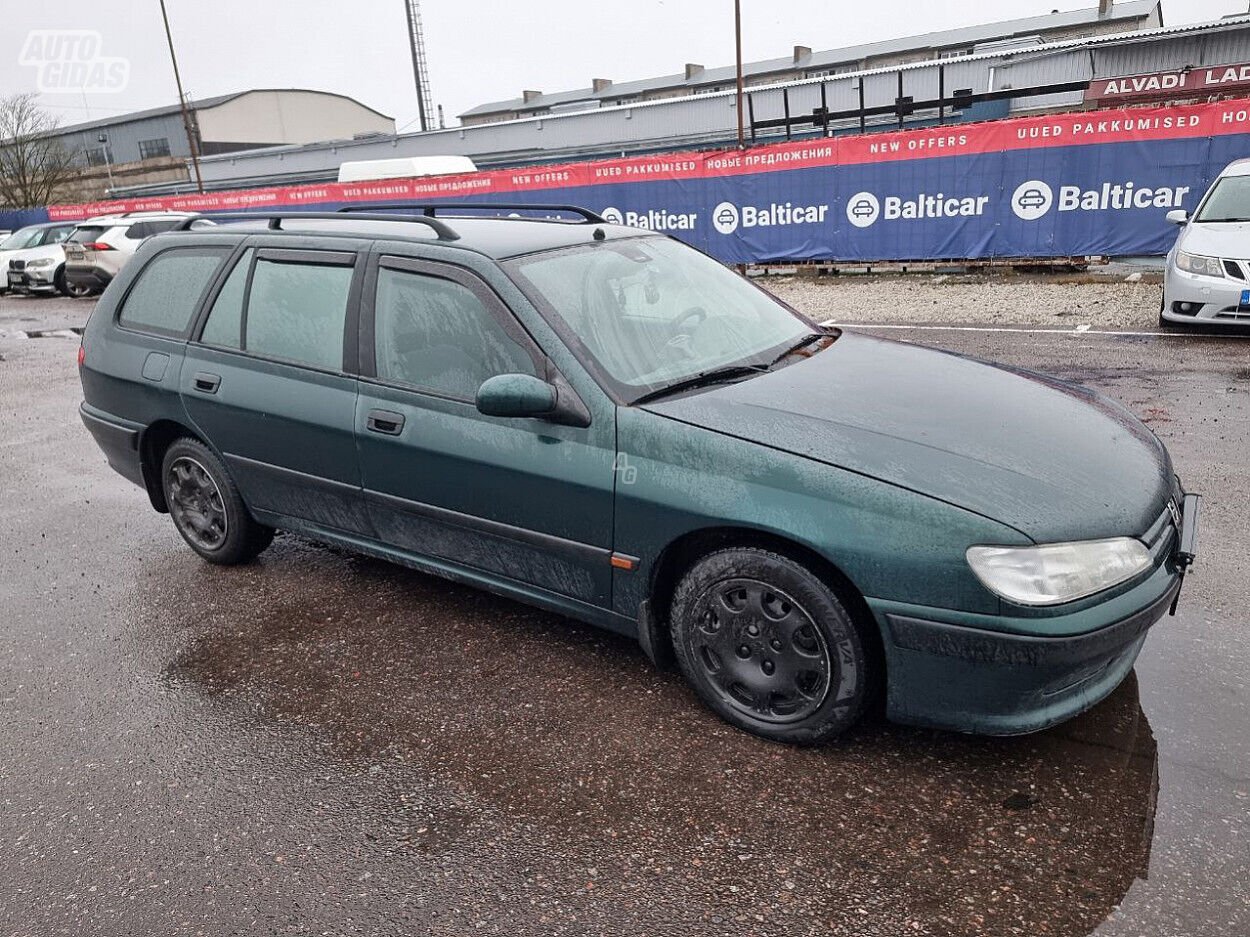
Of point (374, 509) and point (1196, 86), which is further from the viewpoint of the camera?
point (1196, 86)

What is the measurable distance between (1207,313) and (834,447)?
783 cm

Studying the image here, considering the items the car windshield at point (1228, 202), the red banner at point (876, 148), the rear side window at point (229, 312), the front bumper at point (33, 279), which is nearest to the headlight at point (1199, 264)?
the car windshield at point (1228, 202)

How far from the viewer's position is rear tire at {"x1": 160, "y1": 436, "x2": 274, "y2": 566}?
4.33 meters

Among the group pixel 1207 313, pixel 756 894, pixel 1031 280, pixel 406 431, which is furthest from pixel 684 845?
pixel 1031 280

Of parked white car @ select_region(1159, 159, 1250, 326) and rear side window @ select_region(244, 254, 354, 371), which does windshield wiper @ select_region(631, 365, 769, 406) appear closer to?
rear side window @ select_region(244, 254, 354, 371)

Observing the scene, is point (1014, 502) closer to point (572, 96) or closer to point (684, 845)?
point (684, 845)

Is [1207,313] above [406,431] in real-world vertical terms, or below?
below

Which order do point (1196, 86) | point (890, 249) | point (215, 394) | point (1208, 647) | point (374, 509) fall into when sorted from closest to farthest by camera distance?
point (1208, 647), point (374, 509), point (215, 394), point (890, 249), point (1196, 86)

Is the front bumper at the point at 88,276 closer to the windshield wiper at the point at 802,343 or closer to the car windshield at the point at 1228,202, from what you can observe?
the windshield wiper at the point at 802,343

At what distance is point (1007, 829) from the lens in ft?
8.10

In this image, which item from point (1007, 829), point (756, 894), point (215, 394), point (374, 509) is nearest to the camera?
point (756, 894)

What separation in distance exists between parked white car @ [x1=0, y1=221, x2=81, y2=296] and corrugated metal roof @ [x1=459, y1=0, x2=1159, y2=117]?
127ft

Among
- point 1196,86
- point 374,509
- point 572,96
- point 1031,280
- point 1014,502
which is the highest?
point 572,96

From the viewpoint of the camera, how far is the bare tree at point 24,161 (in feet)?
151
